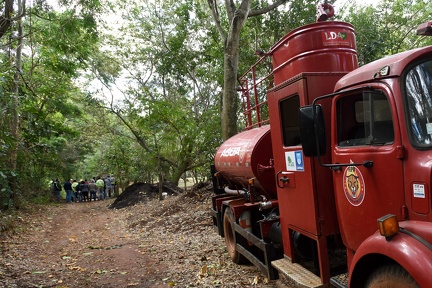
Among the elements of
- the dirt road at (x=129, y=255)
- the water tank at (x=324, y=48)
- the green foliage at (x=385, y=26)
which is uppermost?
the green foliage at (x=385, y=26)

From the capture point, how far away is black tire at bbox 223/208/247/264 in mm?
6080

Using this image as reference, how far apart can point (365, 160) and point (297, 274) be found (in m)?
1.71

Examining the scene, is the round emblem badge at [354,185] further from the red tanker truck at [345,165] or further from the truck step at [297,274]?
the truck step at [297,274]

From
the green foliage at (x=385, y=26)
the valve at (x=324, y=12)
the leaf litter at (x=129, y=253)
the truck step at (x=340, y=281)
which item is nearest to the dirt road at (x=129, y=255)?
the leaf litter at (x=129, y=253)

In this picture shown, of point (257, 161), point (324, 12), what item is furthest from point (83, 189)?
point (324, 12)

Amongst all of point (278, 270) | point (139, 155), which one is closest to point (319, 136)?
point (278, 270)

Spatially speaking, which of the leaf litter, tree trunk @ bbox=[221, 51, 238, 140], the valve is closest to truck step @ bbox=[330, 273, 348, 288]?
the leaf litter

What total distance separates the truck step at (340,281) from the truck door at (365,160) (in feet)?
1.19

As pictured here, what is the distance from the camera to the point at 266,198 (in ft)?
18.1

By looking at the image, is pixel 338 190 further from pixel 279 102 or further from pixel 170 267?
pixel 170 267

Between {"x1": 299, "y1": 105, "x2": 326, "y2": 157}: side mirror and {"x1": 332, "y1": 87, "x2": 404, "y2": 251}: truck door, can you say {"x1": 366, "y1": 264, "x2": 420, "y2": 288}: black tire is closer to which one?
{"x1": 332, "y1": 87, "x2": 404, "y2": 251}: truck door

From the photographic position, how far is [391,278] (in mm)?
2414

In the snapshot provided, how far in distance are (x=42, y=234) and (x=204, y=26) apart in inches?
468

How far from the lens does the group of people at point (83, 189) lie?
23.8m
